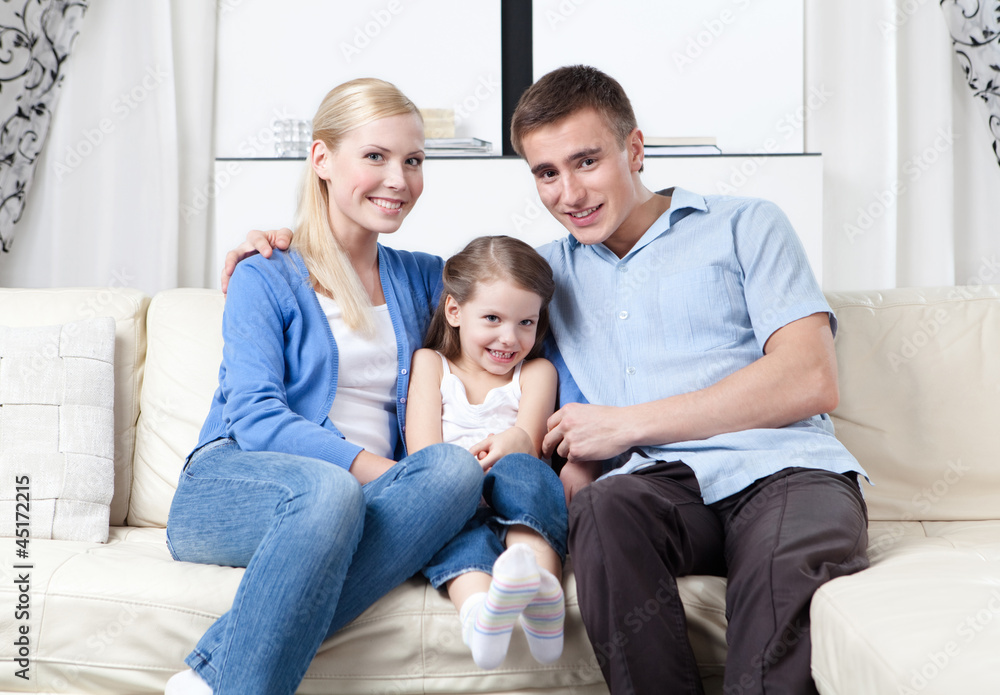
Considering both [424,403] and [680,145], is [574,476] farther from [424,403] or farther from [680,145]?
[680,145]

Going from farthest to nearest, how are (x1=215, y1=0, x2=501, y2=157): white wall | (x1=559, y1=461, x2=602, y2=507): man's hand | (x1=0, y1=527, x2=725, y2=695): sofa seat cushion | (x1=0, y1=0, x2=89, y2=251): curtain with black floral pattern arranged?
(x1=215, y1=0, x2=501, y2=157): white wall
(x1=0, y1=0, x2=89, y2=251): curtain with black floral pattern
(x1=559, y1=461, x2=602, y2=507): man's hand
(x1=0, y1=527, x2=725, y2=695): sofa seat cushion

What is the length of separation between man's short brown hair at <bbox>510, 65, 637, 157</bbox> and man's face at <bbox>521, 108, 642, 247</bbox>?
13 millimetres

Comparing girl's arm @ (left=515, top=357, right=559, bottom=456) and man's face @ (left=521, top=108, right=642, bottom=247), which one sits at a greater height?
man's face @ (left=521, top=108, right=642, bottom=247)

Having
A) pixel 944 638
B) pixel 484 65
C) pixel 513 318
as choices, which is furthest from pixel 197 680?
pixel 484 65

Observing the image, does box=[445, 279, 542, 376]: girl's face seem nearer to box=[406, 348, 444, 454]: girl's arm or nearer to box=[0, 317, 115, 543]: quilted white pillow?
box=[406, 348, 444, 454]: girl's arm

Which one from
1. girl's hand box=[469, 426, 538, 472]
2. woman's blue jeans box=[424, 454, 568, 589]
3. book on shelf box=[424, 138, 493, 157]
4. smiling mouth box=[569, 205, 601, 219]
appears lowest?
woman's blue jeans box=[424, 454, 568, 589]

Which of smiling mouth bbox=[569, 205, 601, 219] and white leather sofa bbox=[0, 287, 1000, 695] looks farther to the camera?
smiling mouth bbox=[569, 205, 601, 219]

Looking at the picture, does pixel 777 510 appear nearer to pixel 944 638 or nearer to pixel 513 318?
pixel 944 638

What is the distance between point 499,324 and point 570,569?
17.8 inches

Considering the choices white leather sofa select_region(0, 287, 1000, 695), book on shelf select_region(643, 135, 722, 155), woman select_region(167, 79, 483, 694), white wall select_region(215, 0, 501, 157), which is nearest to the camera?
white leather sofa select_region(0, 287, 1000, 695)

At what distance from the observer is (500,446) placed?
1336mm

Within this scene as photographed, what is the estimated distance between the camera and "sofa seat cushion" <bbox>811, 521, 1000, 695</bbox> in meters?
0.80

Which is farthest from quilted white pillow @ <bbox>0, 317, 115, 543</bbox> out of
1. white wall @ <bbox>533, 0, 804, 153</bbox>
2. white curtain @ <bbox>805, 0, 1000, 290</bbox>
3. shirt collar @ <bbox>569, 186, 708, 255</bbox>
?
white curtain @ <bbox>805, 0, 1000, 290</bbox>

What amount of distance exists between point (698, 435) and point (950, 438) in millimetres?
589
